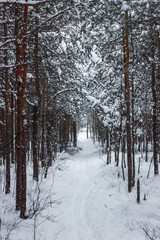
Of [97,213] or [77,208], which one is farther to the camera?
[77,208]

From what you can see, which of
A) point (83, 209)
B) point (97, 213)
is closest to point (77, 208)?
point (83, 209)

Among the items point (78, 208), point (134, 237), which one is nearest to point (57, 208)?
point (78, 208)

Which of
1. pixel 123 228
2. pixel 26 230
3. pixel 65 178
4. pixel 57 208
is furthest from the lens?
pixel 65 178

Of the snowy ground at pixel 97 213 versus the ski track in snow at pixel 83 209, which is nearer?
the snowy ground at pixel 97 213

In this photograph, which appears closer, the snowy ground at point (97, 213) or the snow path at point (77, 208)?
the snowy ground at point (97, 213)

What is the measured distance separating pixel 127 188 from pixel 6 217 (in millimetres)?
6583

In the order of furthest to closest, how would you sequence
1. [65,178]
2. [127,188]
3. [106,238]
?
[65,178], [127,188], [106,238]

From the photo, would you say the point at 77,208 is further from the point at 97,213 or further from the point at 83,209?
the point at 97,213

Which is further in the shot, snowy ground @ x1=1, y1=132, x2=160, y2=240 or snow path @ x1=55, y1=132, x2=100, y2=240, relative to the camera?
snow path @ x1=55, y1=132, x2=100, y2=240

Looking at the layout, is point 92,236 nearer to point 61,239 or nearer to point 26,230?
point 61,239

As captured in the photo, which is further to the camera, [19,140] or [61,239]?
[19,140]

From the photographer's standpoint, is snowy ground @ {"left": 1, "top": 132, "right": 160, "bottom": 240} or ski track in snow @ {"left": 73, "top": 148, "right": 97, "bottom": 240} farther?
ski track in snow @ {"left": 73, "top": 148, "right": 97, "bottom": 240}

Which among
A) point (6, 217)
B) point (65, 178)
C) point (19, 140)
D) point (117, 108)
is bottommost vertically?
point (65, 178)

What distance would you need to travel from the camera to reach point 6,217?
6176 mm
